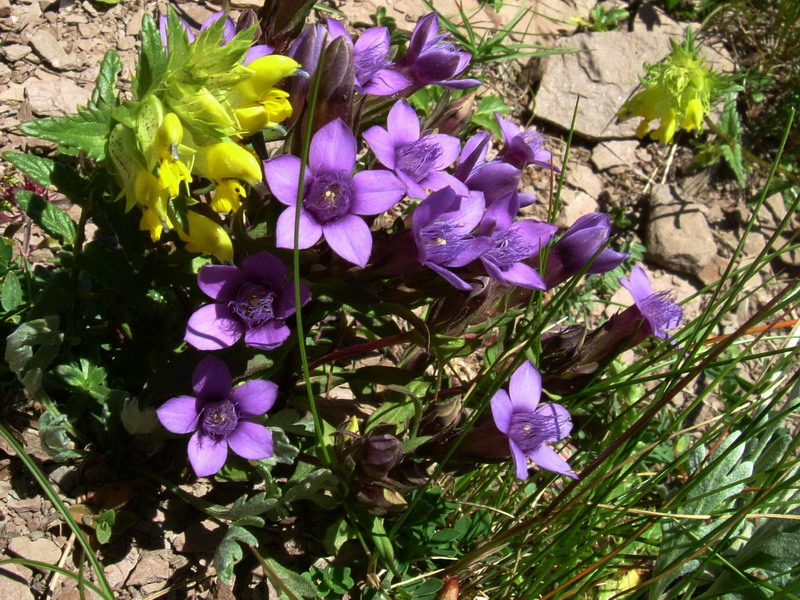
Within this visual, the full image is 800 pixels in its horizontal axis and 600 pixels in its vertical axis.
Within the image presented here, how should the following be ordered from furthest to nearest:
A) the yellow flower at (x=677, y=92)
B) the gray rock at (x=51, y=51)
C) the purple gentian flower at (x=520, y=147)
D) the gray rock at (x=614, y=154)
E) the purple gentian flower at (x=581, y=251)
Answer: the gray rock at (x=614, y=154), the yellow flower at (x=677, y=92), the gray rock at (x=51, y=51), the purple gentian flower at (x=520, y=147), the purple gentian flower at (x=581, y=251)

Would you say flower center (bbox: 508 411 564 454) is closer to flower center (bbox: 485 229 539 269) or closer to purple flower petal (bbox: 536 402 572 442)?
purple flower petal (bbox: 536 402 572 442)

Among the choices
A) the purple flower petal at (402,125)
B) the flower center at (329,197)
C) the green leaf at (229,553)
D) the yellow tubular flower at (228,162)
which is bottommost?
the green leaf at (229,553)

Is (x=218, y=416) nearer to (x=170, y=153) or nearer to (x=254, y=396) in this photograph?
(x=254, y=396)

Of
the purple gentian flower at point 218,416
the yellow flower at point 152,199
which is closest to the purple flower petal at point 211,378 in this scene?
the purple gentian flower at point 218,416

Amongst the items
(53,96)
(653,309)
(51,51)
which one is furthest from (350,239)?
(51,51)

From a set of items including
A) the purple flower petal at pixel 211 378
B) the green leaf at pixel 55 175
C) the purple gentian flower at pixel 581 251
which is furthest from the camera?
the purple gentian flower at pixel 581 251

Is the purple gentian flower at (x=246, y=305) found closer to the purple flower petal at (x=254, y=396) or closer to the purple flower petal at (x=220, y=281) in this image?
the purple flower petal at (x=220, y=281)

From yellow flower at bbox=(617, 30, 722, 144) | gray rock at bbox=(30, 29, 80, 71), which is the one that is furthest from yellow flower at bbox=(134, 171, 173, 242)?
yellow flower at bbox=(617, 30, 722, 144)

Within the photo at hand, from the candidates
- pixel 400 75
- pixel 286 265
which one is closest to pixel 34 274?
pixel 286 265
